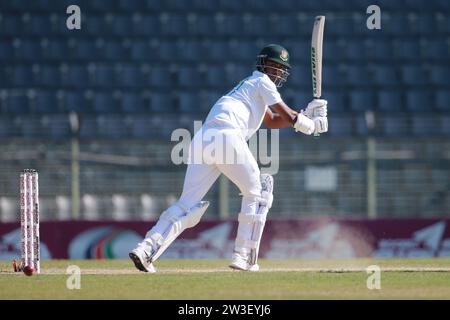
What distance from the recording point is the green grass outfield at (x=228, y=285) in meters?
8.59

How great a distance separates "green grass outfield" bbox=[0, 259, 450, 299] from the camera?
8594 millimetres

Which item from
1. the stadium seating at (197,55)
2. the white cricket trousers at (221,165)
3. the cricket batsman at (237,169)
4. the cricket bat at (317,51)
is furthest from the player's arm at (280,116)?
the stadium seating at (197,55)

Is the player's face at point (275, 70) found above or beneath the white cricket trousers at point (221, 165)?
above

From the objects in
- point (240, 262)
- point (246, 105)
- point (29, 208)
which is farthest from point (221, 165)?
point (29, 208)

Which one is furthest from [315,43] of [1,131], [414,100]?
[414,100]

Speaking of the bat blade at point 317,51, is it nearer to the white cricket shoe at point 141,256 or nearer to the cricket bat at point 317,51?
the cricket bat at point 317,51

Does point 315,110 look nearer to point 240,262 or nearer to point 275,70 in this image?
point 275,70

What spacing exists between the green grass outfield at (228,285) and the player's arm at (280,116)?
4.61 ft

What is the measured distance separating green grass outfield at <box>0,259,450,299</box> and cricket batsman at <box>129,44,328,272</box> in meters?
0.28

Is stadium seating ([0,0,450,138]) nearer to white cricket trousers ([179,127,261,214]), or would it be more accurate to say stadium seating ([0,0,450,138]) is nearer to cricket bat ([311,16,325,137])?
cricket bat ([311,16,325,137])

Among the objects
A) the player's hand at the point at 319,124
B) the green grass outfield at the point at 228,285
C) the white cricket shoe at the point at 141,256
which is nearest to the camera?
the green grass outfield at the point at 228,285

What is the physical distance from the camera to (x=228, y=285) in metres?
9.21

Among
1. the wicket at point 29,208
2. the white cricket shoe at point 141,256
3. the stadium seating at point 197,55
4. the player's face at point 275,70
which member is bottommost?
the white cricket shoe at point 141,256

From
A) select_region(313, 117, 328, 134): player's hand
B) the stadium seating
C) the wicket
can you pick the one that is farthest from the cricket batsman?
the stadium seating
